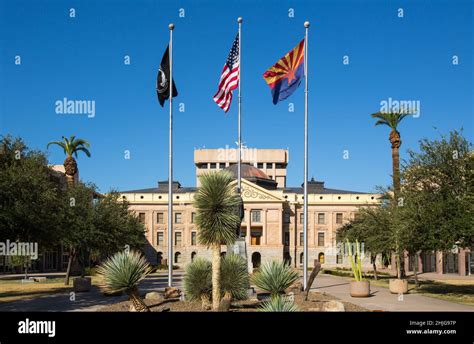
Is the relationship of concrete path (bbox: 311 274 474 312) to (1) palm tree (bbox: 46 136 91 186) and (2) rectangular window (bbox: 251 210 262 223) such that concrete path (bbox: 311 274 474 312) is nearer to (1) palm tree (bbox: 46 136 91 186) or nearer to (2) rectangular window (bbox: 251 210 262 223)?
(1) palm tree (bbox: 46 136 91 186)

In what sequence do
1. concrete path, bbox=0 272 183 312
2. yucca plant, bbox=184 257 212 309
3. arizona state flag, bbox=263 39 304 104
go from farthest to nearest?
1. arizona state flag, bbox=263 39 304 104
2. concrete path, bbox=0 272 183 312
3. yucca plant, bbox=184 257 212 309

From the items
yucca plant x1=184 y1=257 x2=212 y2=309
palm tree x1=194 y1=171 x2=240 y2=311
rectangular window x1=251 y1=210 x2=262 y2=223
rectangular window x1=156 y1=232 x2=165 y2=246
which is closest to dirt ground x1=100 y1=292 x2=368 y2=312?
yucca plant x1=184 y1=257 x2=212 y2=309

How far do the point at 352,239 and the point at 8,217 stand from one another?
3763 cm

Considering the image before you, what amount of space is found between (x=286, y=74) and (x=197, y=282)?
1184 centimetres

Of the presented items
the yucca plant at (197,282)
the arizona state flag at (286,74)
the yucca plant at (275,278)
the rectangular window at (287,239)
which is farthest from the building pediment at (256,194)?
the yucca plant at (197,282)

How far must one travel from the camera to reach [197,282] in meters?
22.4

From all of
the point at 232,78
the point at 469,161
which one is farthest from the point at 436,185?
the point at 232,78

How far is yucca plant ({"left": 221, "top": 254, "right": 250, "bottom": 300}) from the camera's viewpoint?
22.4 metres

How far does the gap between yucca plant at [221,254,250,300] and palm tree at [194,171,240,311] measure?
6.14 feet

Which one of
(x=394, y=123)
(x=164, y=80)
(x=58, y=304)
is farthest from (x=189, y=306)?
(x=394, y=123)

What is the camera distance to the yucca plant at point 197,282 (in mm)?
22344

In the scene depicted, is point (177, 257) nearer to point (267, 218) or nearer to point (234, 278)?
point (267, 218)

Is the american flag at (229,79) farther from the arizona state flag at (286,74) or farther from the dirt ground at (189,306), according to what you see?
the dirt ground at (189,306)
